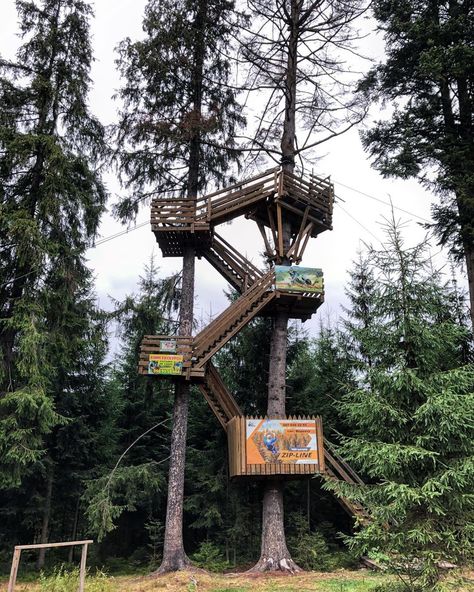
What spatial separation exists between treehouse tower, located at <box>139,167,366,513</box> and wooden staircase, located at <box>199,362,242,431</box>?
0.10ft

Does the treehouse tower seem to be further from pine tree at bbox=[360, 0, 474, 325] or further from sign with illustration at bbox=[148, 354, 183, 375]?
pine tree at bbox=[360, 0, 474, 325]

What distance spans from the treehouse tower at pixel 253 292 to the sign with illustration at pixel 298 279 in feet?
0.10

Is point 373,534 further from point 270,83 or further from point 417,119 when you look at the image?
point 270,83

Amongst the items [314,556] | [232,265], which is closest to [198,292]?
[232,265]

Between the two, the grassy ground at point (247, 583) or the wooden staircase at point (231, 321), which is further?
the wooden staircase at point (231, 321)

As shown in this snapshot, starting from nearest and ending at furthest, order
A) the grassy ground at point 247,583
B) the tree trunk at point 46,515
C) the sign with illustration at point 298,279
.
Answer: the grassy ground at point 247,583 → the sign with illustration at point 298,279 → the tree trunk at point 46,515

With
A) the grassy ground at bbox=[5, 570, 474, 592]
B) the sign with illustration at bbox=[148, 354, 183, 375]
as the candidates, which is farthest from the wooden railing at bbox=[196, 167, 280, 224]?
the grassy ground at bbox=[5, 570, 474, 592]

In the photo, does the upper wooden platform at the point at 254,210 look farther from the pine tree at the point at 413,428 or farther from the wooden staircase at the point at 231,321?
the pine tree at the point at 413,428

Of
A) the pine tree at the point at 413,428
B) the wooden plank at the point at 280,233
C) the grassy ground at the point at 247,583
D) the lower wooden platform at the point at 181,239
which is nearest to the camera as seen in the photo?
the pine tree at the point at 413,428

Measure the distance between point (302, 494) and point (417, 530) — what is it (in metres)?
12.7

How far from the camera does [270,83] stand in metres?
17.2

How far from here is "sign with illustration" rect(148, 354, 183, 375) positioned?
1268cm

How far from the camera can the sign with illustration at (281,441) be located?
12.2m

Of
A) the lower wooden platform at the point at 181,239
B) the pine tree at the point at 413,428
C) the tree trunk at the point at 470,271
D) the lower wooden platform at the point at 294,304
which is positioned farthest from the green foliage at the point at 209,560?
the tree trunk at the point at 470,271
